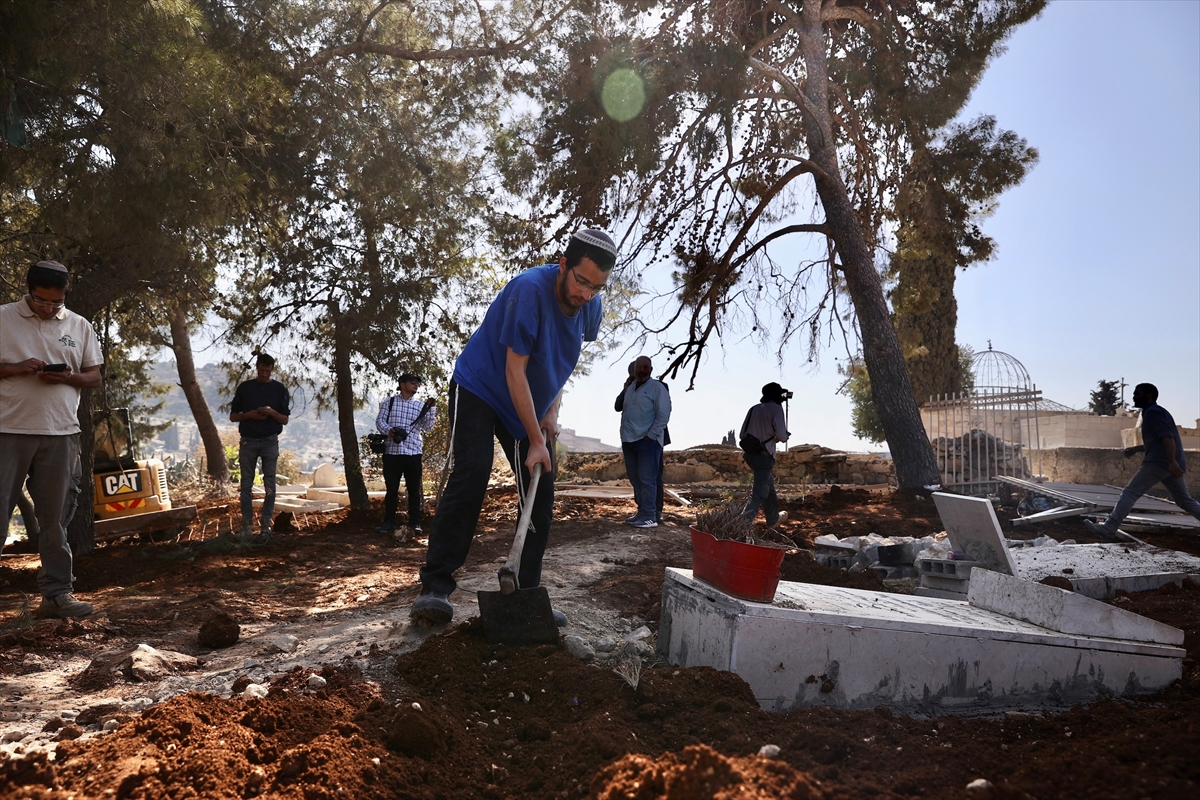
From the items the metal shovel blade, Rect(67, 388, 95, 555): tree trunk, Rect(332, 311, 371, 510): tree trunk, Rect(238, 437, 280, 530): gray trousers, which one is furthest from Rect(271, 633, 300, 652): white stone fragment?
Rect(332, 311, 371, 510): tree trunk

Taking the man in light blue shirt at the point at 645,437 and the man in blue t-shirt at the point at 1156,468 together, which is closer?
the man in blue t-shirt at the point at 1156,468

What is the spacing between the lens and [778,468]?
16.3 metres

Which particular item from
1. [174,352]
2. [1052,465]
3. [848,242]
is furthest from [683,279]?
[174,352]

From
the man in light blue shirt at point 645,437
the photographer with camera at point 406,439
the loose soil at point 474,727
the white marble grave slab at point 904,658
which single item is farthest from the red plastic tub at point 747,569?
the photographer with camera at point 406,439

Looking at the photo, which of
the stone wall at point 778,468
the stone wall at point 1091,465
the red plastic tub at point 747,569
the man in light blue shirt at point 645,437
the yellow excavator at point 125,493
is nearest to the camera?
the red plastic tub at point 747,569

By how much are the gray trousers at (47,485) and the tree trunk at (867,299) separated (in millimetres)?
8519

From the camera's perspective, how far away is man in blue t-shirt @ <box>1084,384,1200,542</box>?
7.47 meters

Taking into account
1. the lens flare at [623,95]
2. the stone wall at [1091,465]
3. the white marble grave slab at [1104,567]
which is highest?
the lens flare at [623,95]

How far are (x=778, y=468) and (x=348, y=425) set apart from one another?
30.1 feet

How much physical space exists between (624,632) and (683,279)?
727cm

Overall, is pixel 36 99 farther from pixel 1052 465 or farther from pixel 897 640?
pixel 1052 465

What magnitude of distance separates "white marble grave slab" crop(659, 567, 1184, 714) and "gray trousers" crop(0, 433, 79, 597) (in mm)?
3237

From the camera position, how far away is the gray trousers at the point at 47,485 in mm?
3916

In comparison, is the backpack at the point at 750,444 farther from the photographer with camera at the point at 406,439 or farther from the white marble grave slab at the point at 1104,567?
the photographer with camera at the point at 406,439
